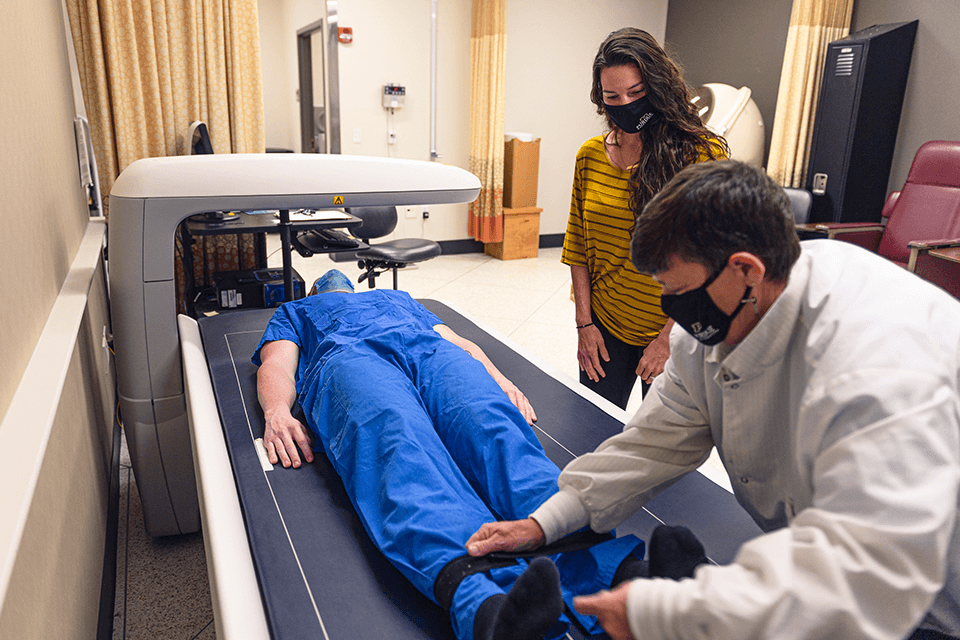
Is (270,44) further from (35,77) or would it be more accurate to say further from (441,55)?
(35,77)

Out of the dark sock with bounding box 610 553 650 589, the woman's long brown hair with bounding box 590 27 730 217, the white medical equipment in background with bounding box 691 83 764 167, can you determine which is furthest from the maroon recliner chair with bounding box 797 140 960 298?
the dark sock with bounding box 610 553 650 589

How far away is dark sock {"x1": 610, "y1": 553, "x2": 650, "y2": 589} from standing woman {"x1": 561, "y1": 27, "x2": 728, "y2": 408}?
2.12ft

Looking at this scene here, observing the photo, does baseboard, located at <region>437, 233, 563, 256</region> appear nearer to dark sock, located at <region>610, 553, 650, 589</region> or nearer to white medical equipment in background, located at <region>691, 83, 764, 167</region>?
white medical equipment in background, located at <region>691, 83, 764, 167</region>

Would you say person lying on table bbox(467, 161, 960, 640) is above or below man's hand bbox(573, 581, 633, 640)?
above

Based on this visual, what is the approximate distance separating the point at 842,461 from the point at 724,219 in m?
0.29

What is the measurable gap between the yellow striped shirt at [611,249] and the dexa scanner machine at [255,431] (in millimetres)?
248

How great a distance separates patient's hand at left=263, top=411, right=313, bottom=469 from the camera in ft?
4.76

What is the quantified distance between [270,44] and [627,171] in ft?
23.4

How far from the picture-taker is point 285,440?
1.47m

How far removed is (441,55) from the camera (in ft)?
18.4

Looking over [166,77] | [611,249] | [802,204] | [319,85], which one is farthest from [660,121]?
[319,85]

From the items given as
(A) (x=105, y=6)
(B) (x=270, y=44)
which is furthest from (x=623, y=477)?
(B) (x=270, y=44)

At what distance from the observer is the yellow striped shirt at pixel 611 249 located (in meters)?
1.63

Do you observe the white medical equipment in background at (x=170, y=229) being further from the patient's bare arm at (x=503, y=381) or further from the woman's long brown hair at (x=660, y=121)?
the woman's long brown hair at (x=660, y=121)
